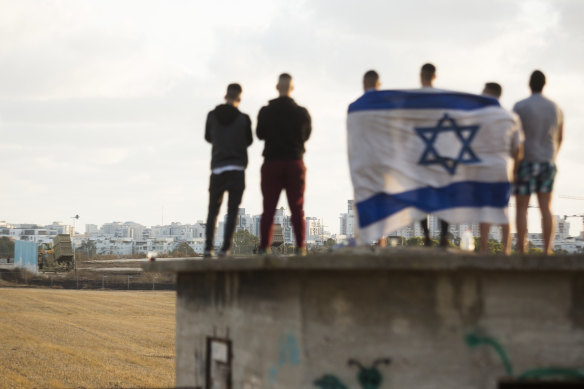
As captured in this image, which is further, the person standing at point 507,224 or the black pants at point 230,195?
the black pants at point 230,195

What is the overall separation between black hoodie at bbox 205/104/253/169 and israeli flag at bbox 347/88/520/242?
4.75ft

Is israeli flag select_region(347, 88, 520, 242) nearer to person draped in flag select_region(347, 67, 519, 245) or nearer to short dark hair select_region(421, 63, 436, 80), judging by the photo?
person draped in flag select_region(347, 67, 519, 245)

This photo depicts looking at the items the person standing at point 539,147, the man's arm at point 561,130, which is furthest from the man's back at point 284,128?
the man's arm at point 561,130

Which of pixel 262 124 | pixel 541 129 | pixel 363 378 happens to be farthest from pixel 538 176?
pixel 262 124

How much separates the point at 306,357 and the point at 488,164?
2664 millimetres

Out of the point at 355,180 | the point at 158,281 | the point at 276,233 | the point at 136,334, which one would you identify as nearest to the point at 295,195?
the point at 355,180

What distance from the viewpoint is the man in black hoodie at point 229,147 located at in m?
8.46

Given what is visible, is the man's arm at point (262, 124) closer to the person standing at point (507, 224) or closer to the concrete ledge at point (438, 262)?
the concrete ledge at point (438, 262)

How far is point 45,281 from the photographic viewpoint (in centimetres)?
6931

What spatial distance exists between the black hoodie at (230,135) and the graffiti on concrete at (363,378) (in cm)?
273

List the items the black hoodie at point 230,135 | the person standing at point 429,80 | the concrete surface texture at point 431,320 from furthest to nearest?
the black hoodie at point 230,135 < the person standing at point 429,80 < the concrete surface texture at point 431,320

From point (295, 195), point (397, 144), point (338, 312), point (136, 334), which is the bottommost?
point (136, 334)

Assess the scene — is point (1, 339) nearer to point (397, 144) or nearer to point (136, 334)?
point (136, 334)

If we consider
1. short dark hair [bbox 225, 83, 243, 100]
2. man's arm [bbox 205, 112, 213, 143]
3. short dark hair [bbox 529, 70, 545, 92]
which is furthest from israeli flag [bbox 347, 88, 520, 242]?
man's arm [bbox 205, 112, 213, 143]
